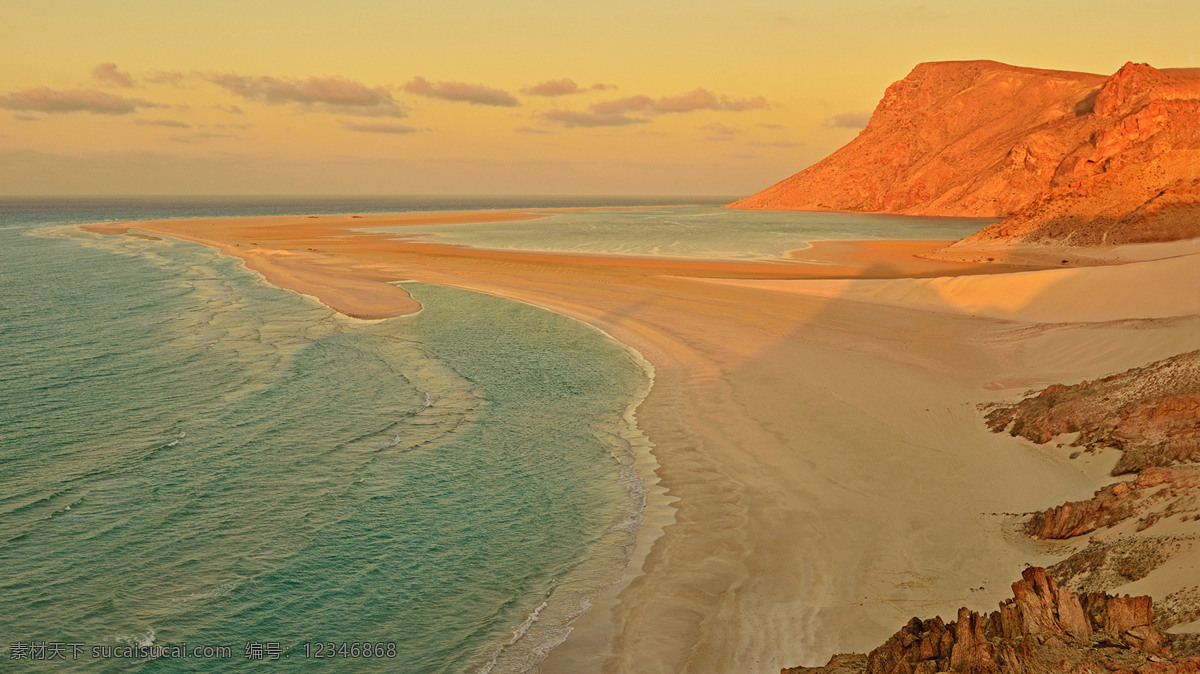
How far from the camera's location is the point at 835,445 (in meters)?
15.2

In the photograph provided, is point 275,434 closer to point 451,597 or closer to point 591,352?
point 451,597

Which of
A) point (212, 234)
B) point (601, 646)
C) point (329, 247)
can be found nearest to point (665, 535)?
point (601, 646)

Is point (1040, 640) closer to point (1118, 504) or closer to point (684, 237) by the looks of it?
point (1118, 504)

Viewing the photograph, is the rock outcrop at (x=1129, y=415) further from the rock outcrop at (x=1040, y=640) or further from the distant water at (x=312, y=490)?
the distant water at (x=312, y=490)

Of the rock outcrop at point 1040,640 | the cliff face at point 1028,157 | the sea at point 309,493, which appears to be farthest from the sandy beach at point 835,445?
the cliff face at point 1028,157

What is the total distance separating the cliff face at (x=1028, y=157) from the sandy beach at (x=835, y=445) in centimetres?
3119

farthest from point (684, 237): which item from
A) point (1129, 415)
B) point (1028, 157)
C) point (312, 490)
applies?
point (1028, 157)

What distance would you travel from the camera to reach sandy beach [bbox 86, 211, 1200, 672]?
9102 mm

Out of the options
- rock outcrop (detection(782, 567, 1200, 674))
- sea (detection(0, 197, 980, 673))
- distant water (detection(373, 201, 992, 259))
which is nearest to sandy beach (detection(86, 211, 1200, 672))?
sea (detection(0, 197, 980, 673))

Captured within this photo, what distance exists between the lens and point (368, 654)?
871 cm

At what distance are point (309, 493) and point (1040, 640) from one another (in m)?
11.5

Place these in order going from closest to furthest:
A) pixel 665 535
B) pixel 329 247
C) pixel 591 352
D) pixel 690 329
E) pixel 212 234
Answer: pixel 665 535
pixel 591 352
pixel 690 329
pixel 329 247
pixel 212 234

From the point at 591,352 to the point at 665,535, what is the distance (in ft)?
46.2

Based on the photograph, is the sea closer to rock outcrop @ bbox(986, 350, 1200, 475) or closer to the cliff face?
rock outcrop @ bbox(986, 350, 1200, 475)
